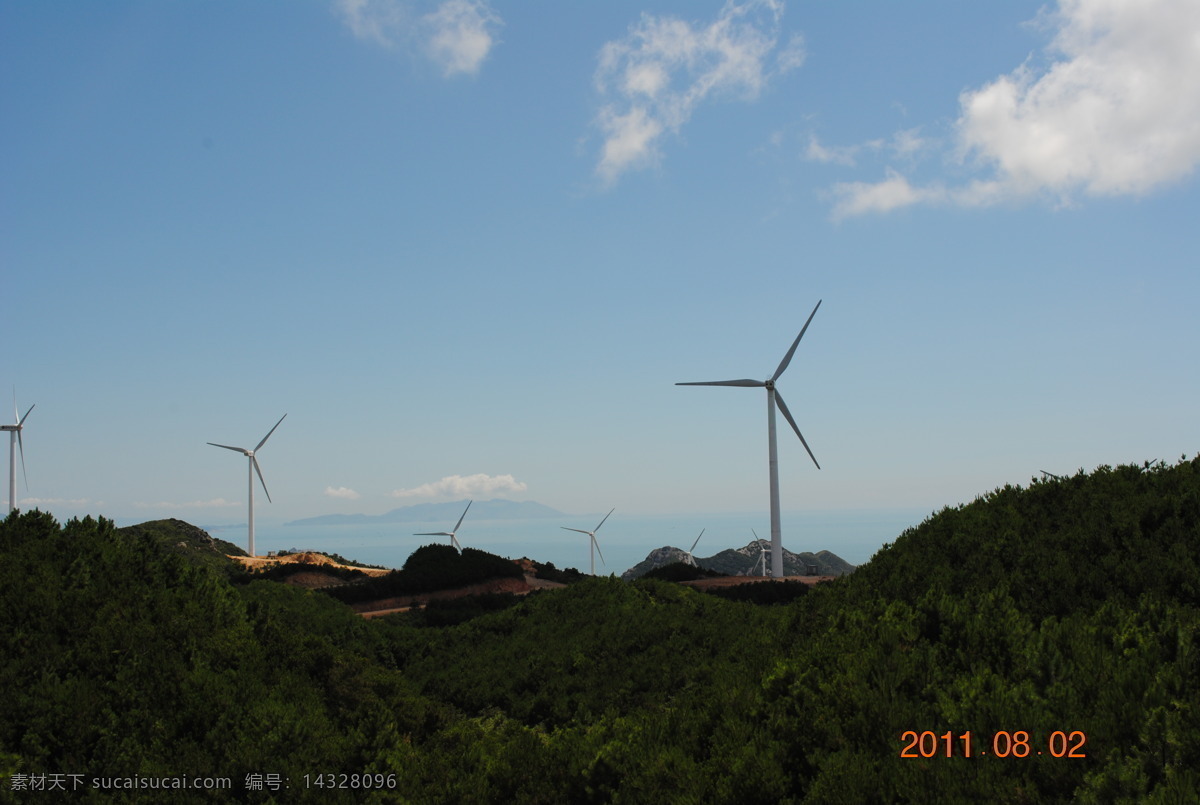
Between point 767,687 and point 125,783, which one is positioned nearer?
point 125,783

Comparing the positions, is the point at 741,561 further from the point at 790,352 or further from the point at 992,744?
the point at 992,744

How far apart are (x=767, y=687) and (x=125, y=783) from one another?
9.40 metres

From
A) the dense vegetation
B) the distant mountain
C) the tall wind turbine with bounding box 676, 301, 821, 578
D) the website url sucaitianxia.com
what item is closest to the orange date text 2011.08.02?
the dense vegetation

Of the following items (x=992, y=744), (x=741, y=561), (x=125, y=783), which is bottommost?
(x=741, y=561)

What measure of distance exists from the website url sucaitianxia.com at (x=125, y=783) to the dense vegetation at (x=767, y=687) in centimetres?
15

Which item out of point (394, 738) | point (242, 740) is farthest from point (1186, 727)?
point (242, 740)

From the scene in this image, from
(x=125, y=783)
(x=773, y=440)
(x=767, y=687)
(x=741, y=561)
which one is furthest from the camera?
(x=741, y=561)

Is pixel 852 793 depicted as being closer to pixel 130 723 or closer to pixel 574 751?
pixel 574 751

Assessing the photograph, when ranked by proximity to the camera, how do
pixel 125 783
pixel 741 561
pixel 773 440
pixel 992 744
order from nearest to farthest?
pixel 992 744 → pixel 125 783 → pixel 773 440 → pixel 741 561

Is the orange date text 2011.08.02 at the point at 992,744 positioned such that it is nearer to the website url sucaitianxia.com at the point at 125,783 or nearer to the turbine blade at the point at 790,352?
the website url sucaitianxia.com at the point at 125,783

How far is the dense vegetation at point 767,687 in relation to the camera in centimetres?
948

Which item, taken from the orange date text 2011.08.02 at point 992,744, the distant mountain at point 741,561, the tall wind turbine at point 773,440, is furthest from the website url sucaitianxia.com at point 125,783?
the distant mountain at point 741,561

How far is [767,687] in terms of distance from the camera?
41.4 feet

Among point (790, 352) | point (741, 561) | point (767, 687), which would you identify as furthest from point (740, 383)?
point (741, 561)
